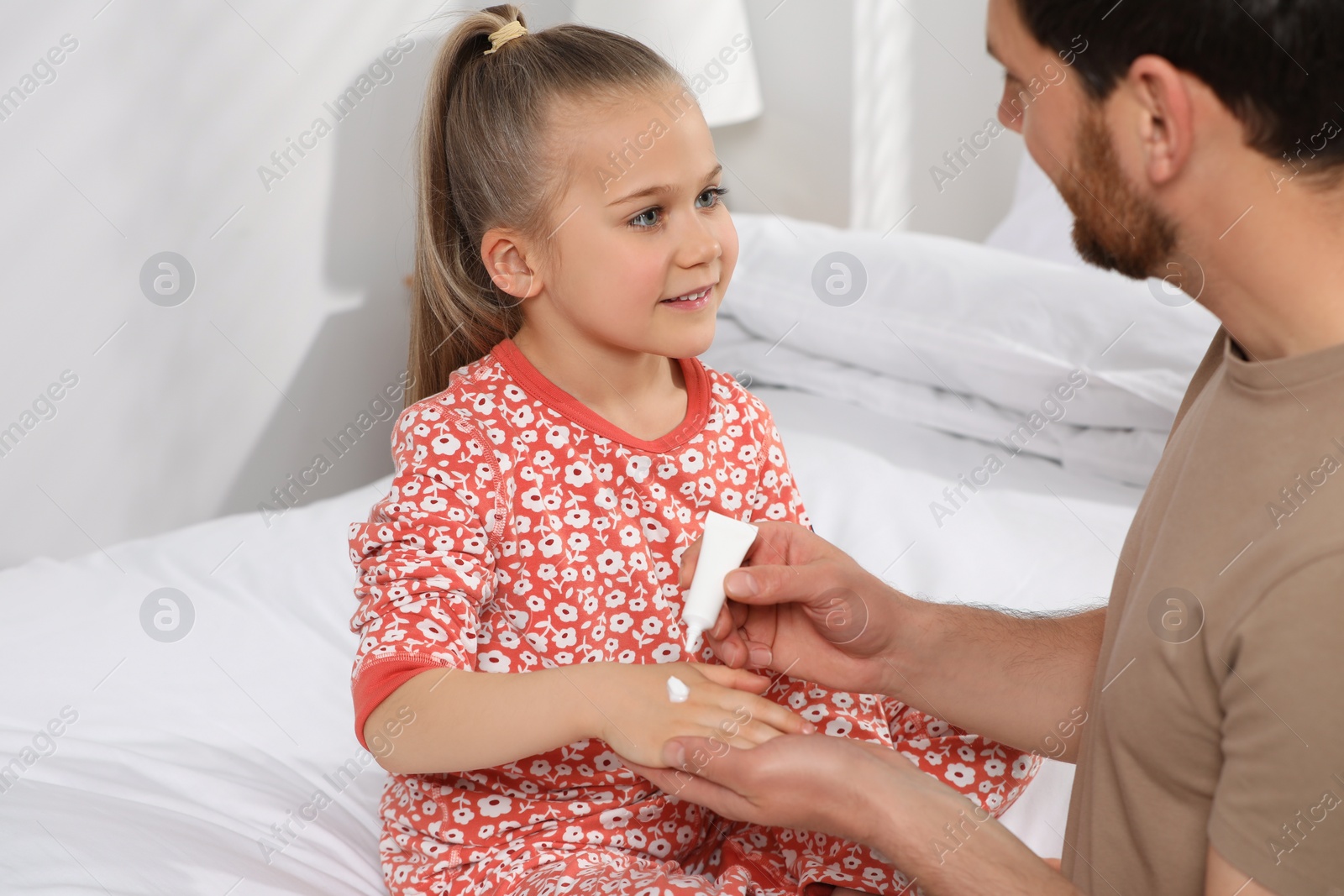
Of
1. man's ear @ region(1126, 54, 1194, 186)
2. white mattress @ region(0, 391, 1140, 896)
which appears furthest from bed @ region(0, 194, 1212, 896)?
man's ear @ region(1126, 54, 1194, 186)

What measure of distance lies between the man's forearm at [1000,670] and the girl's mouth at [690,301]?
1.09 feet

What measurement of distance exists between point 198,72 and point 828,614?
1482 mm

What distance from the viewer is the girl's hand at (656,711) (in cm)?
89

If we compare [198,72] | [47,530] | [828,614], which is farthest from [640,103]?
[47,530]

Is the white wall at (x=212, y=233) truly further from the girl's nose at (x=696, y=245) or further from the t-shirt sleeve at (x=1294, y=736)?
the t-shirt sleeve at (x=1294, y=736)

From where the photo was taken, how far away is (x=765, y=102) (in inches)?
109

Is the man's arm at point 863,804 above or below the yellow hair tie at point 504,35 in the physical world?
below

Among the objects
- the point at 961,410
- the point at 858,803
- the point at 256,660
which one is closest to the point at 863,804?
the point at 858,803

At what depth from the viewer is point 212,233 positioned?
6.53 ft

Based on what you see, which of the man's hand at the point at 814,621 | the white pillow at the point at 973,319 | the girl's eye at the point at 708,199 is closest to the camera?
the man's hand at the point at 814,621

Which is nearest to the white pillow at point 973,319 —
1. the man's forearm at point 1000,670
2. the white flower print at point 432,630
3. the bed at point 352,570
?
the bed at point 352,570

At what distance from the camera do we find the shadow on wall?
2.21 metres

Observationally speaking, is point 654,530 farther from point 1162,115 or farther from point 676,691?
point 1162,115

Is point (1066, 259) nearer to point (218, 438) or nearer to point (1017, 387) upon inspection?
point (1017, 387)
